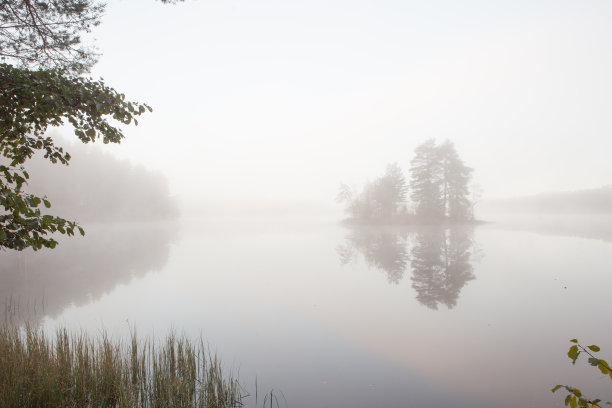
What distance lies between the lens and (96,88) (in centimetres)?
538

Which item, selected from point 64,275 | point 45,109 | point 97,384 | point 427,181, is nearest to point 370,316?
point 97,384

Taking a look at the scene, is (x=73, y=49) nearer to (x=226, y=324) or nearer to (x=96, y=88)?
(x=96, y=88)

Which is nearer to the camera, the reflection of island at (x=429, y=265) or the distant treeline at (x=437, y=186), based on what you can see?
the reflection of island at (x=429, y=265)

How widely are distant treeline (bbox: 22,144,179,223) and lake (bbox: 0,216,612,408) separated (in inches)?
1849

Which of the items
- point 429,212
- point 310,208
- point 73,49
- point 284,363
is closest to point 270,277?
point 284,363

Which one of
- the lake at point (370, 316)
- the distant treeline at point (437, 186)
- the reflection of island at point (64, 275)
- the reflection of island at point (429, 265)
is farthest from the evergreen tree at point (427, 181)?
the reflection of island at point (64, 275)

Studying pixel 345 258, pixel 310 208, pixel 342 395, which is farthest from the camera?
pixel 310 208

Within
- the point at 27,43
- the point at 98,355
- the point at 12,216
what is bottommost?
the point at 98,355

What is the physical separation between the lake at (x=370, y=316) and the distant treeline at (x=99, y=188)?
4696cm

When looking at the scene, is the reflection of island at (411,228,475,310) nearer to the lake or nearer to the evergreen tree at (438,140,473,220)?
the lake

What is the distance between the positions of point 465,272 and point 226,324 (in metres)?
12.4

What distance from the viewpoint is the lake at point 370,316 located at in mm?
6164

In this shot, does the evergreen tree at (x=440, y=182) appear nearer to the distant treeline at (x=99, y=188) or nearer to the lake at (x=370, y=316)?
the lake at (x=370, y=316)

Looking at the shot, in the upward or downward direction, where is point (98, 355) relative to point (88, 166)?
downward
